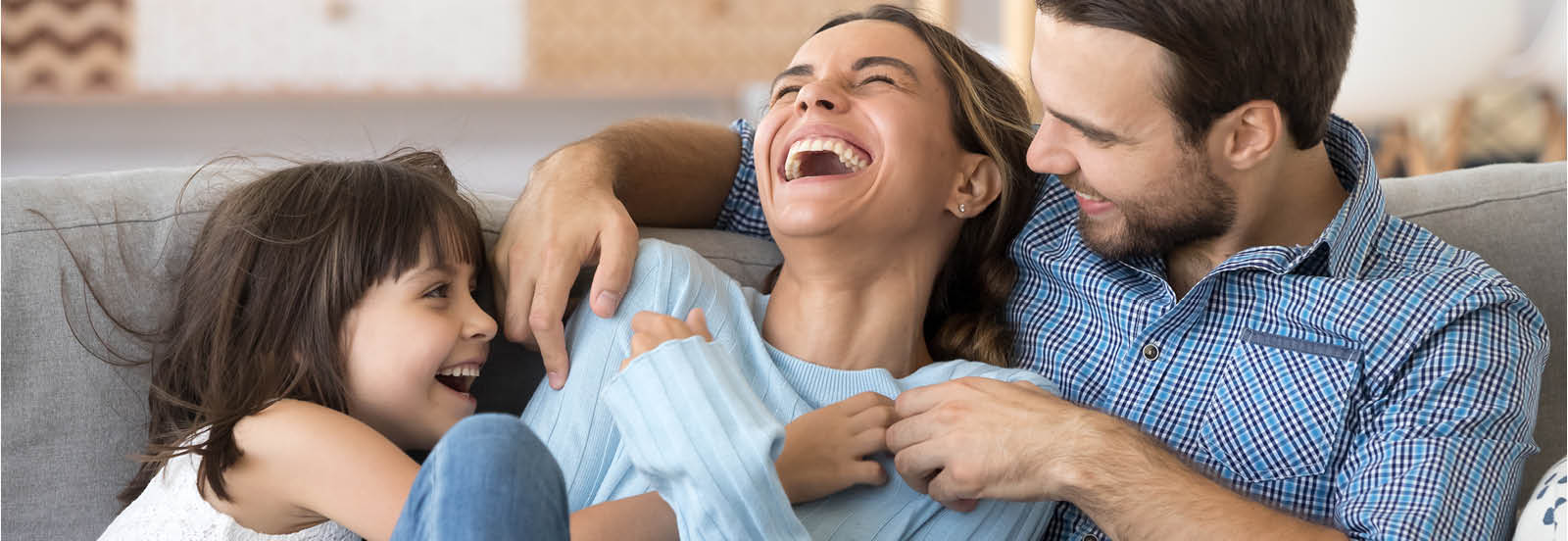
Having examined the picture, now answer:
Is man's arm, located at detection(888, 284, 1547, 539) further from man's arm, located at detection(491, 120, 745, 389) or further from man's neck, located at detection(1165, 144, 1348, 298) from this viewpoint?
man's arm, located at detection(491, 120, 745, 389)

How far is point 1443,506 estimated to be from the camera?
1248 mm

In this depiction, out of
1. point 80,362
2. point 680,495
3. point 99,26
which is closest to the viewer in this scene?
point 680,495

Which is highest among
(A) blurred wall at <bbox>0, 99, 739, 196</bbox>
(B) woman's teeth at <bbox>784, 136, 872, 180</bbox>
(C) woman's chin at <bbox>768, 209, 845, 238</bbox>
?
(B) woman's teeth at <bbox>784, 136, 872, 180</bbox>

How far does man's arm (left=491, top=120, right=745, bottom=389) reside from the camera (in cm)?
146

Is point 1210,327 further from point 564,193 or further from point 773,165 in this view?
point 564,193

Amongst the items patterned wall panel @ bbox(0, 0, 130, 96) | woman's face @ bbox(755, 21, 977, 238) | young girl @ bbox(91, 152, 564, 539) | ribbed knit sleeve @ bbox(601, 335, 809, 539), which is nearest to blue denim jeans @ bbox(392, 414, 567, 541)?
ribbed knit sleeve @ bbox(601, 335, 809, 539)

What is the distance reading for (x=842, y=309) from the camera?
61.1 inches

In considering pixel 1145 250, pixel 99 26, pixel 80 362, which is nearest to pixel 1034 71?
pixel 1145 250

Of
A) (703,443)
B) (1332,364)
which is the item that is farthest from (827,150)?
(1332,364)

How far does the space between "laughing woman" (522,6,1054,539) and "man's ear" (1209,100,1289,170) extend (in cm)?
28

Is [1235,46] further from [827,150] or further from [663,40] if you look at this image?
[663,40]

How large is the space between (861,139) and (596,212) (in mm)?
334

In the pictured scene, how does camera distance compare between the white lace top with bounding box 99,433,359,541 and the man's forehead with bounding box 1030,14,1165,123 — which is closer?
the white lace top with bounding box 99,433,359,541

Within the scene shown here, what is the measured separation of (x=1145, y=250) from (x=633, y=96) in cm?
342
